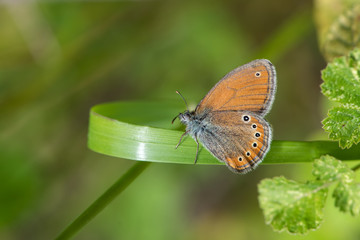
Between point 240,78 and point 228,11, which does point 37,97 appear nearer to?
point 228,11

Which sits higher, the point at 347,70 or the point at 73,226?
the point at 347,70

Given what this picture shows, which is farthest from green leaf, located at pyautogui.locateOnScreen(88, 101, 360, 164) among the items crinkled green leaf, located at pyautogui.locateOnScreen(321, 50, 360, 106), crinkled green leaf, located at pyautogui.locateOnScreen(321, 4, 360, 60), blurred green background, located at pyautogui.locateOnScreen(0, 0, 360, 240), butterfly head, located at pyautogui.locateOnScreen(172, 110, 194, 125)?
blurred green background, located at pyautogui.locateOnScreen(0, 0, 360, 240)

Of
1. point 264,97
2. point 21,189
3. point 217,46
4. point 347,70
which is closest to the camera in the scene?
point 347,70

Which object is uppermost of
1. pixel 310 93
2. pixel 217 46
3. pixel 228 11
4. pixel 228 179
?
pixel 228 11

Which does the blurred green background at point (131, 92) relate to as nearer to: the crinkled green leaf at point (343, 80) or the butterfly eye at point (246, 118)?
the butterfly eye at point (246, 118)

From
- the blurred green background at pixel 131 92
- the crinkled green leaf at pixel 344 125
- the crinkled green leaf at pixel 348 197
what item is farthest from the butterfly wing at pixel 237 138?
the blurred green background at pixel 131 92

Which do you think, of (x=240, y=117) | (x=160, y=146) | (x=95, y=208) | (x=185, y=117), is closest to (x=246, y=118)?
(x=240, y=117)

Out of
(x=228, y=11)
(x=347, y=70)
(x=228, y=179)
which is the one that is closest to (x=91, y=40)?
(x=228, y=11)

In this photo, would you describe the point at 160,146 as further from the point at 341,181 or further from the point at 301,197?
the point at 341,181
